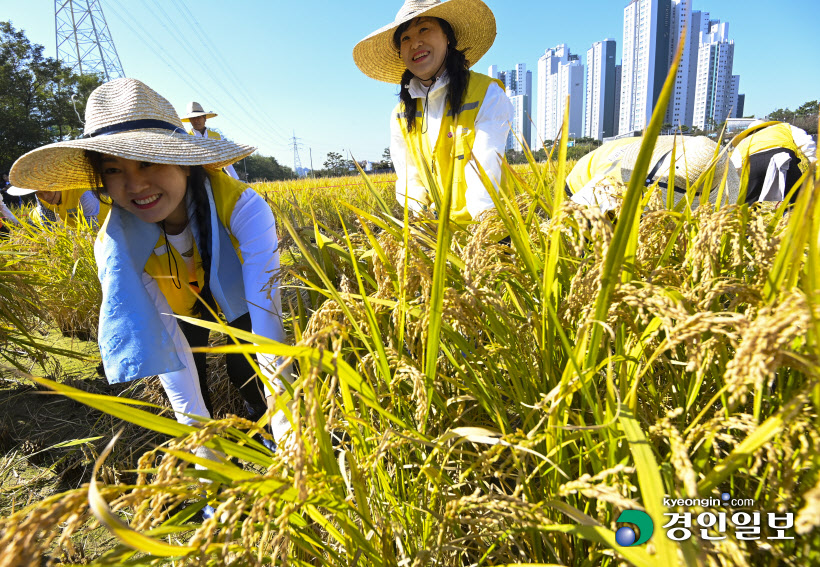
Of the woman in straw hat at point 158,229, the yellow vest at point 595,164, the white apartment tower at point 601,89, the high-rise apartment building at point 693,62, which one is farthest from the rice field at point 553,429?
the white apartment tower at point 601,89

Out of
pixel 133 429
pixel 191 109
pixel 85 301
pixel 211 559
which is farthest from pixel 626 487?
pixel 191 109

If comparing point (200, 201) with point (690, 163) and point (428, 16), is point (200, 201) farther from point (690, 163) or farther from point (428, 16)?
point (690, 163)

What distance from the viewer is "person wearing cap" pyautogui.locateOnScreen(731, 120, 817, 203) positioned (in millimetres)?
2662

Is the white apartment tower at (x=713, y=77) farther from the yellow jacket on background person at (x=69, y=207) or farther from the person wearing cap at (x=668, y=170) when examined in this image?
the yellow jacket on background person at (x=69, y=207)

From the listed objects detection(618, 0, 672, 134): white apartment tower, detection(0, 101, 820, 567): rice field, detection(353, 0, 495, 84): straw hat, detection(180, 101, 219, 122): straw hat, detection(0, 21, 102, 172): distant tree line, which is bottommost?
detection(0, 101, 820, 567): rice field

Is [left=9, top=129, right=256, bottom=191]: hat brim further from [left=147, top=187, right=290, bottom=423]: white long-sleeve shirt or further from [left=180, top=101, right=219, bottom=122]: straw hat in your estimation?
[left=180, top=101, right=219, bottom=122]: straw hat

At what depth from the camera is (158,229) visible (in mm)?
1601

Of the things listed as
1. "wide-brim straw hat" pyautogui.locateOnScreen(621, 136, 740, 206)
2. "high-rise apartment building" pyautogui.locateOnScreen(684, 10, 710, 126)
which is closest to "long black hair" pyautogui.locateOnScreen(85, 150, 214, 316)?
"wide-brim straw hat" pyautogui.locateOnScreen(621, 136, 740, 206)

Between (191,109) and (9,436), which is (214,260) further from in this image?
(191,109)

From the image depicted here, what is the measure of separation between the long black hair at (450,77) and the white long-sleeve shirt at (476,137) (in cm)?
4

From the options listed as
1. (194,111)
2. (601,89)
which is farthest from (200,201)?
(601,89)

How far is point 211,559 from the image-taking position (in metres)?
0.55

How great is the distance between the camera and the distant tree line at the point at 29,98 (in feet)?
71.9

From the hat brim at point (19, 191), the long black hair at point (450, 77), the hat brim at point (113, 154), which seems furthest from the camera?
the hat brim at point (19, 191)
